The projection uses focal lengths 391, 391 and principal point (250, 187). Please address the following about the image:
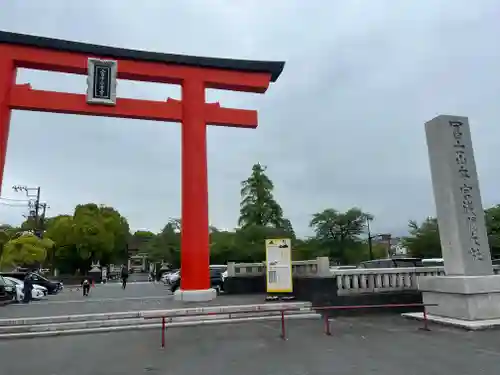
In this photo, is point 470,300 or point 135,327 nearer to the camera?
point 470,300

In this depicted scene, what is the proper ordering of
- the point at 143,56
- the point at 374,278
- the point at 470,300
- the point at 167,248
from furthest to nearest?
the point at 167,248 < the point at 143,56 < the point at 374,278 < the point at 470,300

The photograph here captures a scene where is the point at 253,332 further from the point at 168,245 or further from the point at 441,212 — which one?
the point at 168,245

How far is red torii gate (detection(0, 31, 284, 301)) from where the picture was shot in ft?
45.2

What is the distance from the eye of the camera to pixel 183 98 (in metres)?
15.3

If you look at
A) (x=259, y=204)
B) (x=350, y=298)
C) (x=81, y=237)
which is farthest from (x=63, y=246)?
(x=350, y=298)

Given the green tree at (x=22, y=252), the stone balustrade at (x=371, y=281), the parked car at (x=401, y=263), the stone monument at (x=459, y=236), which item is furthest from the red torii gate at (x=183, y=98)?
the green tree at (x=22, y=252)

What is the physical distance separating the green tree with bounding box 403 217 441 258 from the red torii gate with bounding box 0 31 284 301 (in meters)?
30.0

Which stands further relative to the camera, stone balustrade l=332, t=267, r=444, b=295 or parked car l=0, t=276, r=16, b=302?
parked car l=0, t=276, r=16, b=302

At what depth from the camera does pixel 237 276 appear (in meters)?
17.3

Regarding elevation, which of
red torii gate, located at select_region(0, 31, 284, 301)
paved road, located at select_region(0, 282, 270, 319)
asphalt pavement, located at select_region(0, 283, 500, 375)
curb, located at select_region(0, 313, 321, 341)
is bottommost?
asphalt pavement, located at select_region(0, 283, 500, 375)

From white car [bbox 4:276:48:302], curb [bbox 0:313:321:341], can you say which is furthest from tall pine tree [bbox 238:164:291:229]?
curb [bbox 0:313:321:341]

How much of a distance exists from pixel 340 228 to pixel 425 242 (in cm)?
970

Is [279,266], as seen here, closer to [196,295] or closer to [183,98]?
[196,295]

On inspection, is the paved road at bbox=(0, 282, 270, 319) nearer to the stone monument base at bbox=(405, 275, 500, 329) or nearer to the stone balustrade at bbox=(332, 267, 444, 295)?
the stone balustrade at bbox=(332, 267, 444, 295)
